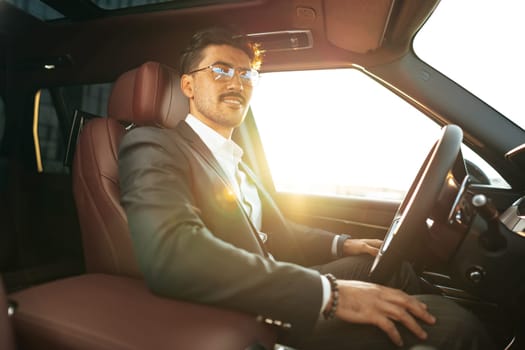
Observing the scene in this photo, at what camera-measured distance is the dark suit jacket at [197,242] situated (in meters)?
0.91

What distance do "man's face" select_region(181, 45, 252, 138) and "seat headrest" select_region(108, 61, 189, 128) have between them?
8 cm

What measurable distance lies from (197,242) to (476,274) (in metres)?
0.75

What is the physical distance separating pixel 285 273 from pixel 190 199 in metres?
0.37

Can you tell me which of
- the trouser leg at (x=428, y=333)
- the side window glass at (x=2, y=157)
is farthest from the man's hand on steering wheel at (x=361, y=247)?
the side window glass at (x=2, y=157)

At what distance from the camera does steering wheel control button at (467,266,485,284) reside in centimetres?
114

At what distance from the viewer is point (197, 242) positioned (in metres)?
0.96

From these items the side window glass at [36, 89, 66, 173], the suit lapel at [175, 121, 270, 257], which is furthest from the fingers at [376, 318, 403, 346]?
the side window glass at [36, 89, 66, 173]

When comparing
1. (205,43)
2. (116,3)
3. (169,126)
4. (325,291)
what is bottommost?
(325,291)

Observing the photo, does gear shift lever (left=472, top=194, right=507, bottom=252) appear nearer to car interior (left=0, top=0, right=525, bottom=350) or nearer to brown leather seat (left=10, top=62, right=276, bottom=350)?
car interior (left=0, top=0, right=525, bottom=350)

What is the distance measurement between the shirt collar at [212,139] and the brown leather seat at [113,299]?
0.43 ft

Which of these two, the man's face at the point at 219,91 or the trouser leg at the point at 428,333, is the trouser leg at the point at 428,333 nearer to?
the trouser leg at the point at 428,333

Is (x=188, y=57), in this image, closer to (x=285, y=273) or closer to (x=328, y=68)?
(x=328, y=68)

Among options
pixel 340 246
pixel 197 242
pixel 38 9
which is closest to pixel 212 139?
pixel 340 246

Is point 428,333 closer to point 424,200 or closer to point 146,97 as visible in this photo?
point 424,200
